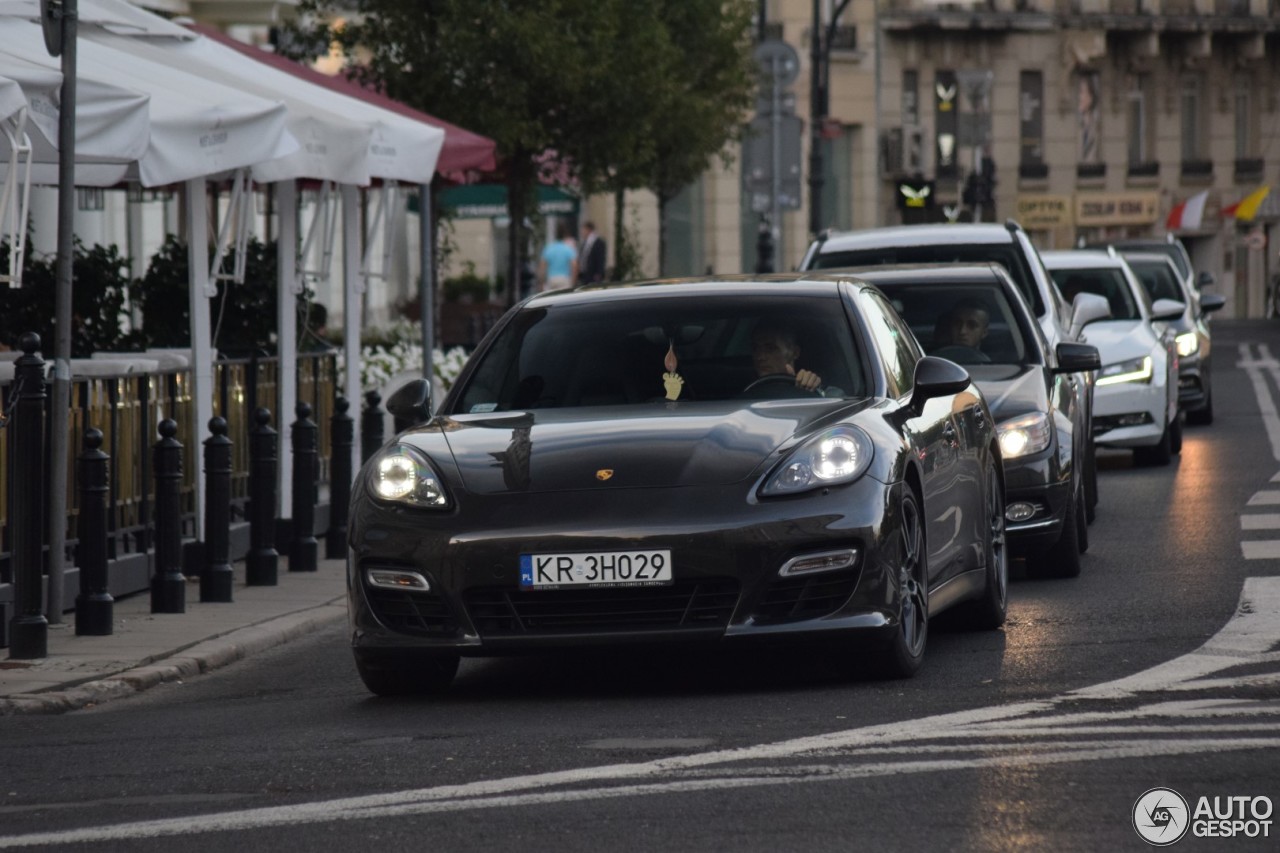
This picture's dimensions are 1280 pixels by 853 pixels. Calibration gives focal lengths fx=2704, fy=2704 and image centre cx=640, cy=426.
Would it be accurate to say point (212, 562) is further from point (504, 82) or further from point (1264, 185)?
Result: point (1264, 185)

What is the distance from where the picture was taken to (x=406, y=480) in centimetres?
864

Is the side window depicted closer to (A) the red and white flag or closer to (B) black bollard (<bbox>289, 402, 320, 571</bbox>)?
(B) black bollard (<bbox>289, 402, 320, 571</bbox>)

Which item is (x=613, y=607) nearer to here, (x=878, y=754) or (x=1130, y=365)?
(x=878, y=754)

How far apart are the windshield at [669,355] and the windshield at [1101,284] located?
11824 millimetres

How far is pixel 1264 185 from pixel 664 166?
36.4 meters

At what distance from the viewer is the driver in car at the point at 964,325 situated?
513 inches

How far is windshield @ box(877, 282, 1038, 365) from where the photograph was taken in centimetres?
1298

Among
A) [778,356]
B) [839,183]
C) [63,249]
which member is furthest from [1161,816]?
[839,183]

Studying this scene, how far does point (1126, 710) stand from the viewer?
7.78m

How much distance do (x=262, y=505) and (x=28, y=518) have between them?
307cm

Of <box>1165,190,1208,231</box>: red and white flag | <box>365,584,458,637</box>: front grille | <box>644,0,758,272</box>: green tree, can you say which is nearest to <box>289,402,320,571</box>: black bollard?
<box>365,584,458,637</box>: front grille

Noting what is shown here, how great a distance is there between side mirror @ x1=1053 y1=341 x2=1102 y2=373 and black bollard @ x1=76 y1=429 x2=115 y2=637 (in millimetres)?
4597

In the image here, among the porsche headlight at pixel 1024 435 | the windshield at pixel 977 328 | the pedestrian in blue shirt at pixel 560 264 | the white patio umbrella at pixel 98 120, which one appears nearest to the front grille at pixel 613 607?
the white patio umbrella at pixel 98 120

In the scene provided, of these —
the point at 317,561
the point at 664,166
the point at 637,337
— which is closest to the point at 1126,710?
the point at 637,337
